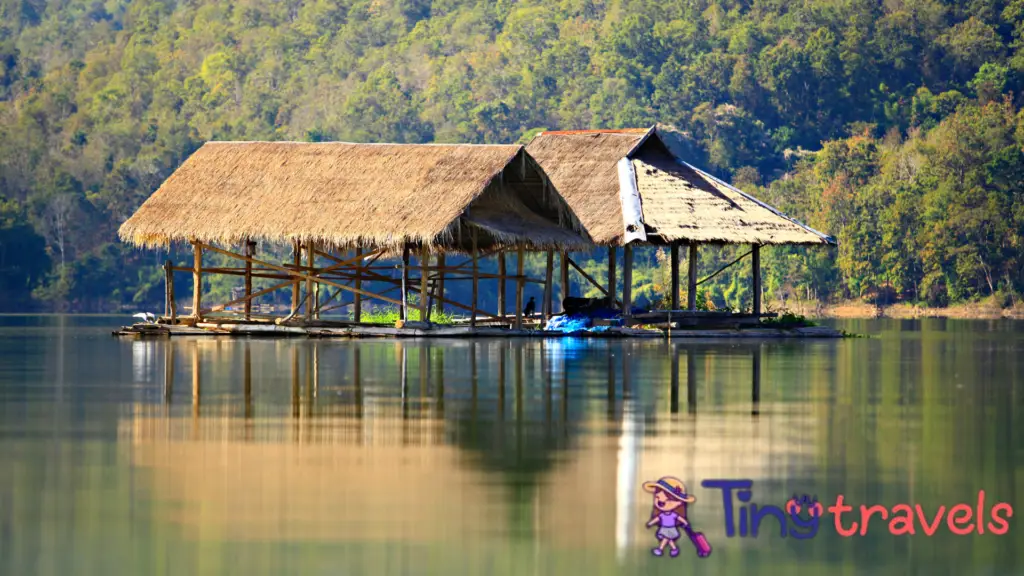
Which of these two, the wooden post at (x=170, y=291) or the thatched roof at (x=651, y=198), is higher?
the thatched roof at (x=651, y=198)

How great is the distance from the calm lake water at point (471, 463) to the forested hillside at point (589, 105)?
160ft

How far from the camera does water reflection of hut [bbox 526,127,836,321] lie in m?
33.3

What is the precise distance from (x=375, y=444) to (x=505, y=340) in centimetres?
1725

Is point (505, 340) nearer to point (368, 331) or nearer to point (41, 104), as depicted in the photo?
point (368, 331)

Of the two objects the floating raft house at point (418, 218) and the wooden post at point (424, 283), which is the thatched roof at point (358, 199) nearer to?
the floating raft house at point (418, 218)

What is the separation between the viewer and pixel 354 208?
31688mm

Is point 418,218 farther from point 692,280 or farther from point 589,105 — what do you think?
point 589,105

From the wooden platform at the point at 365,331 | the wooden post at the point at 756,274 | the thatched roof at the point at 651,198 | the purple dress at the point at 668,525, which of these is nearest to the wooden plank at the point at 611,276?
the thatched roof at the point at 651,198

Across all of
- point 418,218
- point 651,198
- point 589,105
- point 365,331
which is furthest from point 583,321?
point 589,105

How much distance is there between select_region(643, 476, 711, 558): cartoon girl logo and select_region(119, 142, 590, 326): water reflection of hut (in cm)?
1890

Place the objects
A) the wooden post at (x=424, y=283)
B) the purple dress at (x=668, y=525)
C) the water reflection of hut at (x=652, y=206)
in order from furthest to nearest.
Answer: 1. the water reflection of hut at (x=652, y=206)
2. the wooden post at (x=424, y=283)
3. the purple dress at (x=668, y=525)

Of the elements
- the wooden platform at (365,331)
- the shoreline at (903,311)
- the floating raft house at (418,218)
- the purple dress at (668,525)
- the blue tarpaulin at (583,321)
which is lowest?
the purple dress at (668,525)

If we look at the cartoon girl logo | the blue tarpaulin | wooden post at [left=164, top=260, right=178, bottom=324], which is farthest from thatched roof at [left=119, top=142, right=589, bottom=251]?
the cartoon girl logo

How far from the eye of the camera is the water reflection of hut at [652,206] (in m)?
33.3
